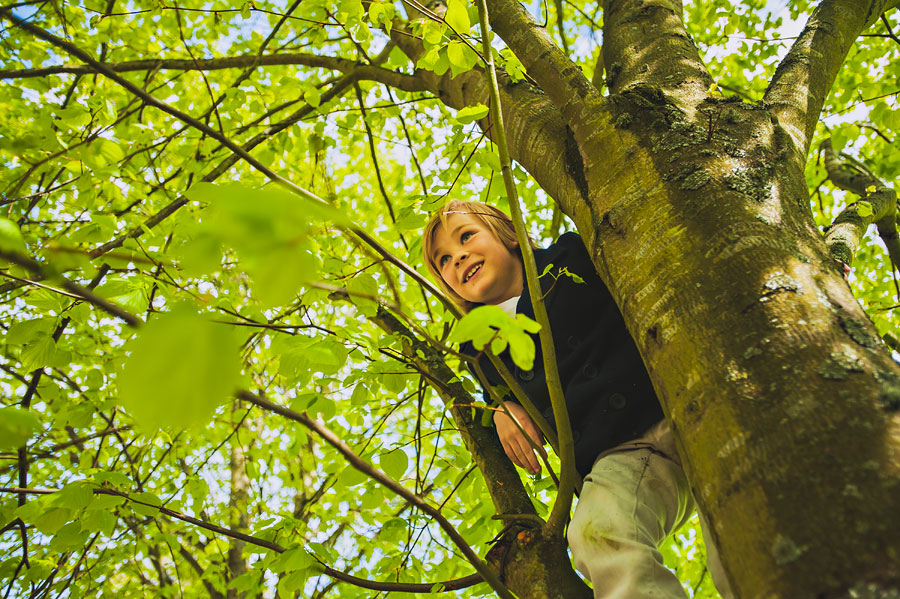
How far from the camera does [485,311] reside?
820 millimetres

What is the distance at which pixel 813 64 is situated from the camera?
1.74m

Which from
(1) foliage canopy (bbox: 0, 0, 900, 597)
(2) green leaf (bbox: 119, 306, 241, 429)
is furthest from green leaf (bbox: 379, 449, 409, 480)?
(2) green leaf (bbox: 119, 306, 241, 429)

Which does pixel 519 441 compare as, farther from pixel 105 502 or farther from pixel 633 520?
pixel 105 502

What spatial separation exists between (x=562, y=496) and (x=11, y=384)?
494 cm

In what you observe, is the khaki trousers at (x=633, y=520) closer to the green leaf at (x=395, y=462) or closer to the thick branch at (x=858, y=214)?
the green leaf at (x=395, y=462)

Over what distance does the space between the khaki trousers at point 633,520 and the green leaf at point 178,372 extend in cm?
101

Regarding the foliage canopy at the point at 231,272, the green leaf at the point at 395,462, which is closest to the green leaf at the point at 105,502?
the foliage canopy at the point at 231,272

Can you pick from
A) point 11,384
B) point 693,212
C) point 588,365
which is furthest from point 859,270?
point 11,384

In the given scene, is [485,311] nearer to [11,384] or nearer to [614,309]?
[614,309]

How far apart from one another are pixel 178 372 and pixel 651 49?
1.92 metres

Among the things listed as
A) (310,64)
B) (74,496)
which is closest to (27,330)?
(74,496)

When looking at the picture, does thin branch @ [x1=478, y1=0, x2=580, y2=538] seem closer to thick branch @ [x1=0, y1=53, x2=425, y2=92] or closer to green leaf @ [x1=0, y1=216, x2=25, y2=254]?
green leaf @ [x1=0, y1=216, x2=25, y2=254]

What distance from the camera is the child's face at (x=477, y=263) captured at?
219 centimetres

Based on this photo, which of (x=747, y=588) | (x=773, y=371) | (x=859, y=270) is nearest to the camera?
(x=747, y=588)
